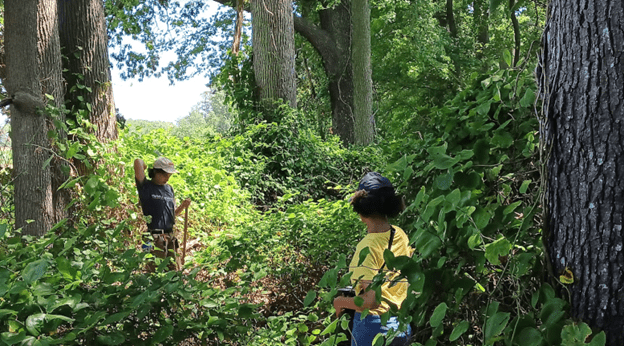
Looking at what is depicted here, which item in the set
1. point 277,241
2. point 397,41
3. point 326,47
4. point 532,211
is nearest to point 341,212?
point 277,241

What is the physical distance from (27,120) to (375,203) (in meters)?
4.85

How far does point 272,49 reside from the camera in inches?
523

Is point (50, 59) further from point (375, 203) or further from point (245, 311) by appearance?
point (375, 203)

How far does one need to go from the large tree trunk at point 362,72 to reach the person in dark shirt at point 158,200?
880cm

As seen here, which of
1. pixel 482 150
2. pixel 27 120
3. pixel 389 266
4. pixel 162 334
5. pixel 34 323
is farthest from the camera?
pixel 27 120

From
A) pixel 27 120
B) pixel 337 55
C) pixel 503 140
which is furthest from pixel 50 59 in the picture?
pixel 337 55

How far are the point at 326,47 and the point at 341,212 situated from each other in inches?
512

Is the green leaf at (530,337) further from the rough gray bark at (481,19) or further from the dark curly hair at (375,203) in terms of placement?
the rough gray bark at (481,19)

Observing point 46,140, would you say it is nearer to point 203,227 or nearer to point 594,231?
point 203,227

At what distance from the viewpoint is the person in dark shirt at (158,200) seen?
7129 mm

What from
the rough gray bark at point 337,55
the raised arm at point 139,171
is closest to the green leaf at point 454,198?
the raised arm at point 139,171

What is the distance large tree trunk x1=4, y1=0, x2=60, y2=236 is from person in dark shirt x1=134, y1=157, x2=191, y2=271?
1.05 meters

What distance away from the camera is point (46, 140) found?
21.7 ft

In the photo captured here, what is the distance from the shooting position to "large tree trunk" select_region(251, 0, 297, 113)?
13250mm
